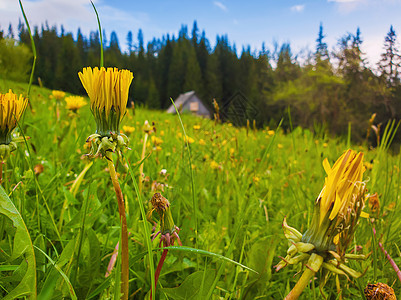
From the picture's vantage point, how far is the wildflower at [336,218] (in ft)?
1.32

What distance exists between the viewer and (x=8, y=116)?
0.66 metres

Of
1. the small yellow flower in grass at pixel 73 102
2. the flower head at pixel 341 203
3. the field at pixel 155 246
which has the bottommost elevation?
the field at pixel 155 246

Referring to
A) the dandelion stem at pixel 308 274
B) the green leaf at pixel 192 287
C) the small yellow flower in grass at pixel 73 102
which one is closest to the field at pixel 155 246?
the green leaf at pixel 192 287

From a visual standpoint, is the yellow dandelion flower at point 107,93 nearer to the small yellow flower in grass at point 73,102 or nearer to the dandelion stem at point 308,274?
the dandelion stem at point 308,274

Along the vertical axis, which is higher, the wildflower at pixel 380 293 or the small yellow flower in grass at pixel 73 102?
the small yellow flower in grass at pixel 73 102

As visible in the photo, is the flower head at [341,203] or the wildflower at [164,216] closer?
the flower head at [341,203]

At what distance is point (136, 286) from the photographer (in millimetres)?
815

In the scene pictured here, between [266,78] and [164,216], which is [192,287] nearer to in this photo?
[164,216]

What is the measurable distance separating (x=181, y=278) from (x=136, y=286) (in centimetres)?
15

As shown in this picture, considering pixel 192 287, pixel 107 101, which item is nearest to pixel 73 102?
pixel 107 101

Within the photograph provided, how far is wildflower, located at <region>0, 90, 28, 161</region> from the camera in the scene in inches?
25.0

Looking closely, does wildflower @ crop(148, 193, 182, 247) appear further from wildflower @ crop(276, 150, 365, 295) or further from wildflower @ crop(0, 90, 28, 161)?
wildflower @ crop(0, 90, 28, 161)

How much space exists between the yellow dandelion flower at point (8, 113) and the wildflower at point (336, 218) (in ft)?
2.15

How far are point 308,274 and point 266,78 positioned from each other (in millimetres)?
25629
